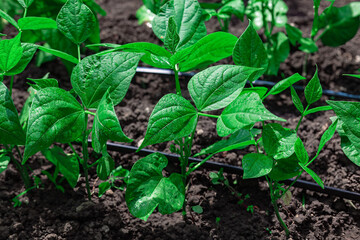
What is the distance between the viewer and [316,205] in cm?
134

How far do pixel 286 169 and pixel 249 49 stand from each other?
0.35 m

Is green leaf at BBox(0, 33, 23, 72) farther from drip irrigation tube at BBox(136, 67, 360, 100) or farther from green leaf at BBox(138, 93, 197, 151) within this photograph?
drip irrigation tube at BBox(136, 67, 360, 100)

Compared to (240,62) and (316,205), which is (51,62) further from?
(316,205)

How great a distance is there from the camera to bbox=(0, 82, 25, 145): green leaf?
106cm

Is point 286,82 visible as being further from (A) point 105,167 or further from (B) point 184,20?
(A) point 105,167

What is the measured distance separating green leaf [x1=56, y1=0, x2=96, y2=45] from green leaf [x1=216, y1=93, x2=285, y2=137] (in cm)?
51

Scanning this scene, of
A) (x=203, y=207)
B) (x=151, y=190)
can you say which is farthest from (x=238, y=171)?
(x=151, y=190)

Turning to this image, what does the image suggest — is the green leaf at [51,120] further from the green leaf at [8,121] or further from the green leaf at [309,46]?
the green leaf at [309,46]

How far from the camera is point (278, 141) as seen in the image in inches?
41.5

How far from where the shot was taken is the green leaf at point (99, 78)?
1.04 meters

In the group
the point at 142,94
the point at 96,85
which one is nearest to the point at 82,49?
the point at 142,94

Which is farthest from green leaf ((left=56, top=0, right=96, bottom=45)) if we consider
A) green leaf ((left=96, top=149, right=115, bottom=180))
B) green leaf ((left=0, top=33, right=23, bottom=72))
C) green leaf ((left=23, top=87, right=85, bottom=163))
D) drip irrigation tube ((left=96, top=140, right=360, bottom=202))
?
drip irrigation tube ((left=96, top=140, right=360, bottom=202))

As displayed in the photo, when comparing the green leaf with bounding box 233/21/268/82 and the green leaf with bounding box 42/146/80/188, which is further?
the green leaf with bounding box 42/146/80/188

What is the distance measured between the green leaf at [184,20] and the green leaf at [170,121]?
0.29m
